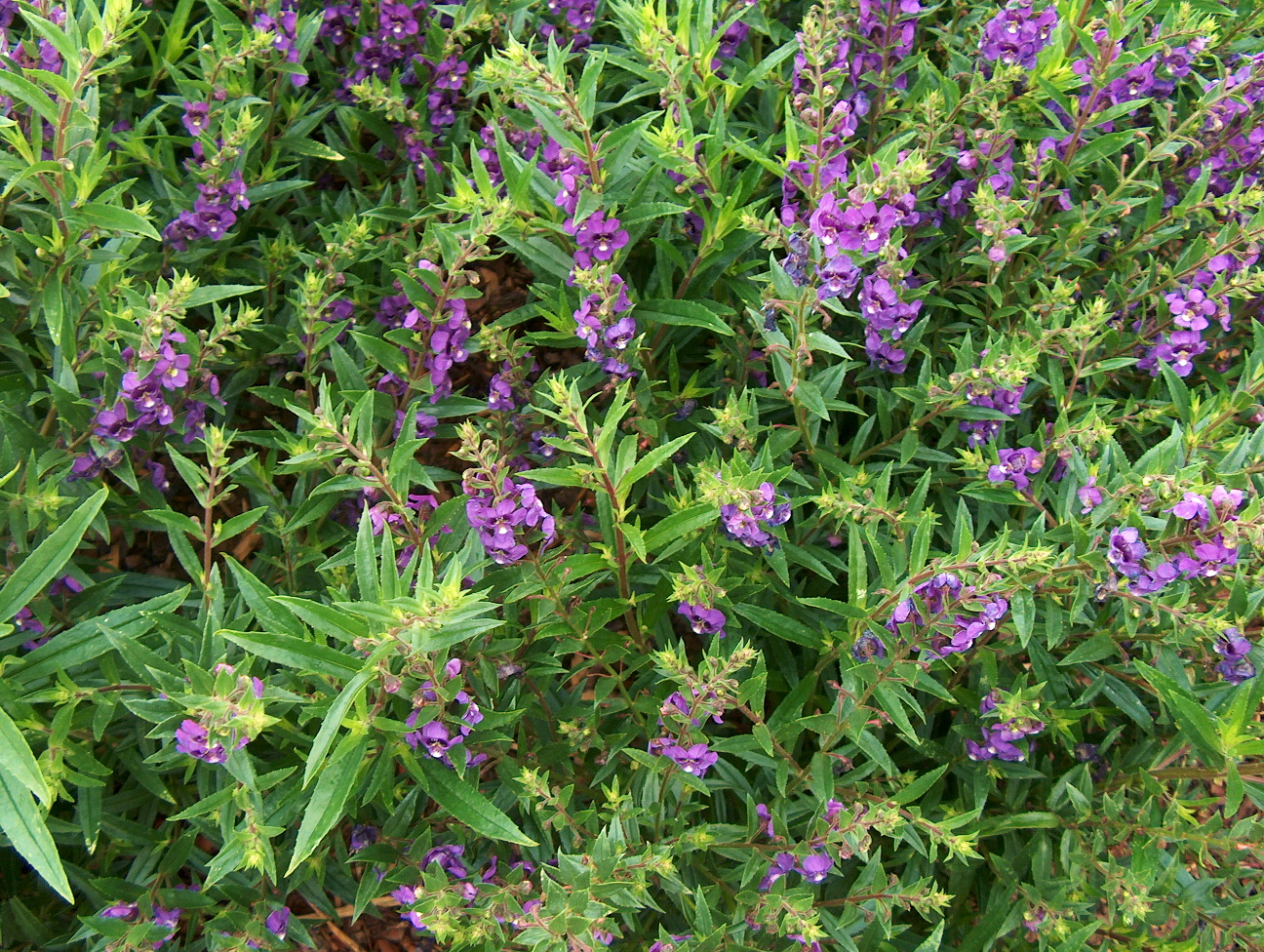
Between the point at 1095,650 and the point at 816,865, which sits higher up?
the point at 1095,650

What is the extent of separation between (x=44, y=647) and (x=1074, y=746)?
3.62m

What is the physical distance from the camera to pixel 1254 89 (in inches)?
140

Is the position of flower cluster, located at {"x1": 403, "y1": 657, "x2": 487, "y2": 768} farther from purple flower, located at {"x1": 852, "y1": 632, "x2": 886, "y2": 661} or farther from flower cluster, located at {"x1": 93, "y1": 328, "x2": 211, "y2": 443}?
flower cluster, located at {"x1": 93, "y1": 328, "x2": 211, "y2": 443}

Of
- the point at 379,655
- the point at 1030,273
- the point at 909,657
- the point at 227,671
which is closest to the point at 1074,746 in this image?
the point at 909,657

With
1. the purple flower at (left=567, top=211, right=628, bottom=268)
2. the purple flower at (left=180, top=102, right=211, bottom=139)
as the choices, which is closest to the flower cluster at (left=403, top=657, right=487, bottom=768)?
the purple flower at (left=567, top=211, right=628, bottom=268)

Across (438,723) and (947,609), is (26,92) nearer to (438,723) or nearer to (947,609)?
(438,723)

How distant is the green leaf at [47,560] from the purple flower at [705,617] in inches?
70.7

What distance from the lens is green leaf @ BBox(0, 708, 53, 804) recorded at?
90.3 inches

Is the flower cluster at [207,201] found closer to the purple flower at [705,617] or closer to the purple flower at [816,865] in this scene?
the purple flower at [705,617]

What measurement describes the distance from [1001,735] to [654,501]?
5.12ft

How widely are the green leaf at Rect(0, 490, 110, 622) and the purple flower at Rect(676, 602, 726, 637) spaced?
1.80 meters

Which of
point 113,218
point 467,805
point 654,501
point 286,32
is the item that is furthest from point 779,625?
point 286,32

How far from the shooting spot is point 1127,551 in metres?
2.58

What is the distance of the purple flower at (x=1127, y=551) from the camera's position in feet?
8.38
